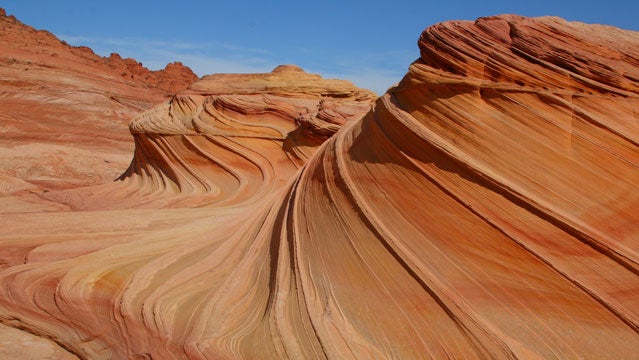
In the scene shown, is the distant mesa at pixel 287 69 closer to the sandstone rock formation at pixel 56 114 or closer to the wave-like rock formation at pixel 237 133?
the wave-like rock formation at pixel 237 133

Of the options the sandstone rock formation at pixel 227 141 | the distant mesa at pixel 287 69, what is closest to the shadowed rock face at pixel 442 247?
the sandstone rock formation at pixel 227 141

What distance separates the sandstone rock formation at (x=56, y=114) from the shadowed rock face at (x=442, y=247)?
842 centimetres

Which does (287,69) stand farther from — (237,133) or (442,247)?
(442,247)

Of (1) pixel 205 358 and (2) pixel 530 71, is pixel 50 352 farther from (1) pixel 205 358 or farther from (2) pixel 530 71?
(2) pixel 530 71

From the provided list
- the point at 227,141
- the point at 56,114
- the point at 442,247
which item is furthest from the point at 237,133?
the point at 56,114

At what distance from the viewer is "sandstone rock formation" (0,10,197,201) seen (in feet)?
57.6

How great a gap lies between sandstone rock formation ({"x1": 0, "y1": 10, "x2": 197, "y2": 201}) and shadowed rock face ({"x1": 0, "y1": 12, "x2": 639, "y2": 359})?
27.6ft

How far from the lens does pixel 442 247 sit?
12.5ft

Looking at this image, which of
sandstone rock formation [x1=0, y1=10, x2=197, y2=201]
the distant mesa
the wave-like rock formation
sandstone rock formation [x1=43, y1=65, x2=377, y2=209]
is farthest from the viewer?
sandstone rock formation [x1=0, y1=10, x2=197, y2=201]

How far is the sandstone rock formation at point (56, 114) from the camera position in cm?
1755

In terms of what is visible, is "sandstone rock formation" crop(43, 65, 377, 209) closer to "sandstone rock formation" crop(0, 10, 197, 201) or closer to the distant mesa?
the distant mesa

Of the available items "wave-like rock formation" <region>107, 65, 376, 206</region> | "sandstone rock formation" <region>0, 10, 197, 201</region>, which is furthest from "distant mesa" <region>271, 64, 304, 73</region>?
"sandstone rock formation" <region>0, 10, 197, 201</region>

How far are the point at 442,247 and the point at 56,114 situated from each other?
2450 cm

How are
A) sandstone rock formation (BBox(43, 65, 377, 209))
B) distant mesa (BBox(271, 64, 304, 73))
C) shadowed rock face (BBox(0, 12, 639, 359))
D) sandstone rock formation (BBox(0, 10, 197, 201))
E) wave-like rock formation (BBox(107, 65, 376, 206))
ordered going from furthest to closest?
sandstone rock formation (BBox(0, 10, 197, 201))
distant mesa (BBox(271, 64, 304, 73))
wave-like rock formation (BBox(107, 65, 376, 206))
sandstone rock formation (BBox(43, 65, 377, 209))
shadowed rock face (BBox(0, 12, 639, 359))
